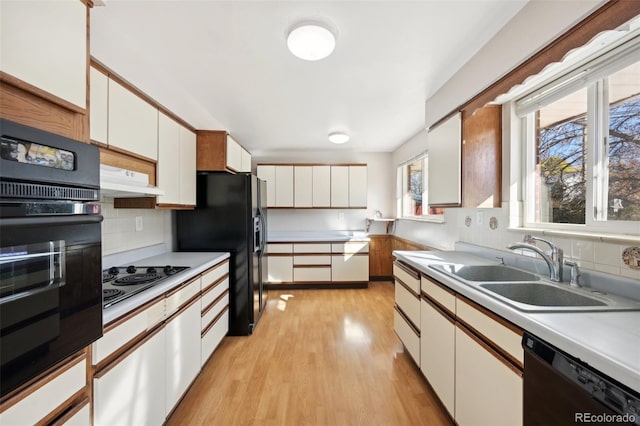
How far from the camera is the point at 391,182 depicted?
4.97m

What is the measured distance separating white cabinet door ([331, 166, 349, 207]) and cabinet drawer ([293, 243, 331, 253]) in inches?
31.5

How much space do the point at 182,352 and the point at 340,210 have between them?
141 inches

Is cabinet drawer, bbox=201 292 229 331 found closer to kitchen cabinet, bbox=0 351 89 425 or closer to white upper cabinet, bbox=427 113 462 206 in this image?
kitchen cabinet, bbox=0 351 89 425

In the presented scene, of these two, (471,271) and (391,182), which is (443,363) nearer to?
(471,271)

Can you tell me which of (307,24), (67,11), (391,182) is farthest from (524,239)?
(391,182)

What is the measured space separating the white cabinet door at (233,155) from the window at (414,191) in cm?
257

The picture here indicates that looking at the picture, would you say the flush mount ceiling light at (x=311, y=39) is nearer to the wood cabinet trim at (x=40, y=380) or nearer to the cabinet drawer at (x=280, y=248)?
the wood cabinet trim at (x=40, y=380)

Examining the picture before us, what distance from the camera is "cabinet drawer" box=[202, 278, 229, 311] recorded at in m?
2.06

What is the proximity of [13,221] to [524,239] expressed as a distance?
7.90 ft

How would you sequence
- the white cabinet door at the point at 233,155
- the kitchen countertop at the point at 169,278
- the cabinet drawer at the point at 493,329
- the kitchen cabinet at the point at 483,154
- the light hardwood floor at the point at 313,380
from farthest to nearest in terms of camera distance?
the white cabinet door at the point at 233,155 < the kitchen cabinet at the point at 483,154 < the light hardwood floor at the point at 313,380 < the kitchen countertop at the point at 169,278 < the cabinet drawer at the point at 493,329

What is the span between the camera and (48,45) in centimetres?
81

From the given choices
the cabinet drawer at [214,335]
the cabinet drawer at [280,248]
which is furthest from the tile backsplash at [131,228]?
the cabinet drawer at [280,248]

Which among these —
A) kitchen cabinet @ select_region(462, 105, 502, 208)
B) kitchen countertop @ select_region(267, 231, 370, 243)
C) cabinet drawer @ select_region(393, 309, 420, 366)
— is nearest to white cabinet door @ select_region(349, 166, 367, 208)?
kitchen countertop @ select_region(267, 231, 370, 243)

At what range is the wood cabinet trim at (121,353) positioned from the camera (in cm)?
104
